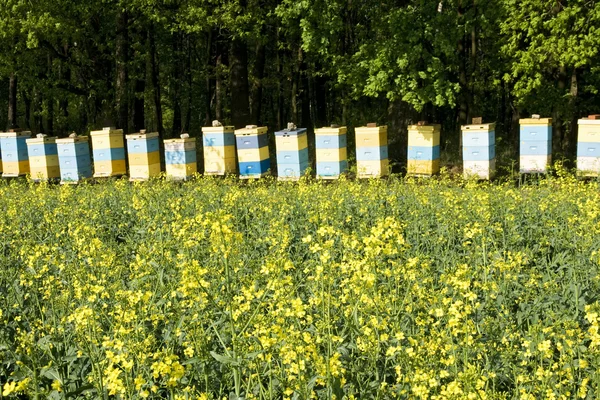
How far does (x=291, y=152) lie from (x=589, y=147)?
21.0ft

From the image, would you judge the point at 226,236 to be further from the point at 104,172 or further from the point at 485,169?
the point at 104,172

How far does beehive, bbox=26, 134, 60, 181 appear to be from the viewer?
1734 centimetres

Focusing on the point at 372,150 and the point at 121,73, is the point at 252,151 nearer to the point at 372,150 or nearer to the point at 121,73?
the point at 372,150

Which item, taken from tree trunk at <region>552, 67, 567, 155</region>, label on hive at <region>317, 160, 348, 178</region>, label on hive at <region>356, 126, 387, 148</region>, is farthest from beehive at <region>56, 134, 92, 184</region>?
tree trunk at <region>552, 67, 567, 155</region>

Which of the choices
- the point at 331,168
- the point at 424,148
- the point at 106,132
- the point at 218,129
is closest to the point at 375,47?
the point at 424,148

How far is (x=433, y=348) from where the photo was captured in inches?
155

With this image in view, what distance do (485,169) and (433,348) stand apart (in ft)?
37.4

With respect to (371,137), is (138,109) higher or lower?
higher

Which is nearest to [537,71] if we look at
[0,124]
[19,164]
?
[19,164]

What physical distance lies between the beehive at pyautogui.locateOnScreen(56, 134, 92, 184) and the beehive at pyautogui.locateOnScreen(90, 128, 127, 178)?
0.33 metres

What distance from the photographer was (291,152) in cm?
1550

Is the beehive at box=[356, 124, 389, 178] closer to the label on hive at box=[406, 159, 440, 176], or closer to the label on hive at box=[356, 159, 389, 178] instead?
the label on hive at box=[356, 159, 389, 178]

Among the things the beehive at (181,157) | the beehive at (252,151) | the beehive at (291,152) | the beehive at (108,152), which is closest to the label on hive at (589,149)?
the beehive at (291,152)

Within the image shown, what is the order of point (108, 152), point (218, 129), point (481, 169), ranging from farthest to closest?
point (108, 152) → point (218, 129) → point (481, 169)
